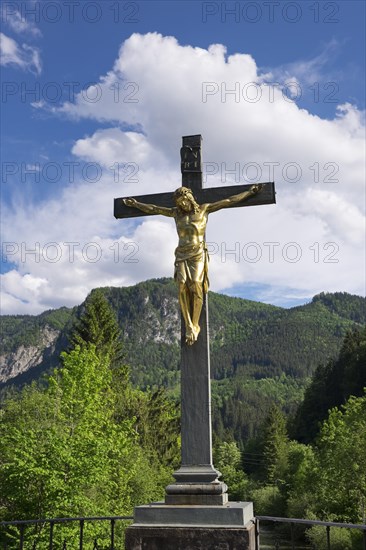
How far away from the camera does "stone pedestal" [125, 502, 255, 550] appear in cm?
529

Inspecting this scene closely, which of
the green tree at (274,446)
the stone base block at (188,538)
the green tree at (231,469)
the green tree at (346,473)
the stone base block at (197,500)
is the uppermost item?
the stone base block at (197,500)

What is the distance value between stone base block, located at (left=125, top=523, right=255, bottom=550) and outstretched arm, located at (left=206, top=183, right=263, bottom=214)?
363 centimetres

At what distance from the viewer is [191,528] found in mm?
→ 5402

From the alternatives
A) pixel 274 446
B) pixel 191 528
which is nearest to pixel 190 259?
pixel 191 528

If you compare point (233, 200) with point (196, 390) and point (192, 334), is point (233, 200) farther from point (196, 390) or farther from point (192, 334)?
point (196, 390)

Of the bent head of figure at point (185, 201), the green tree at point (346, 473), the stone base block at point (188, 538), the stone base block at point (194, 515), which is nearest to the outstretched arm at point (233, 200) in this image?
the bent head of figure at point (185, 201)

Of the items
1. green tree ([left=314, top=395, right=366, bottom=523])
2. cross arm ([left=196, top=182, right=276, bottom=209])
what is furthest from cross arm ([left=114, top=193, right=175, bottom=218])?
green tree ([left=314, top=395, right=366, bottom=523])

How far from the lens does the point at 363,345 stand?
68.6 m

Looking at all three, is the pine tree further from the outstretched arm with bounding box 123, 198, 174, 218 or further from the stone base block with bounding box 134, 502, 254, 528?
the stone base block with bounding box 134, 502, 254, 528

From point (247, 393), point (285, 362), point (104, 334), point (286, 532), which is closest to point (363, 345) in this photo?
point (286, 532)

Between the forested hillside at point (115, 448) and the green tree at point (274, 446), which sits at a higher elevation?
the forested hillside at point (115, 448)

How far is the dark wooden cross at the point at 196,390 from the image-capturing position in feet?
19.0

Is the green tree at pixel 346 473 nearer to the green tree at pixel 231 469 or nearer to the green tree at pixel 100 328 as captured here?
the green tree at pixel 100 328

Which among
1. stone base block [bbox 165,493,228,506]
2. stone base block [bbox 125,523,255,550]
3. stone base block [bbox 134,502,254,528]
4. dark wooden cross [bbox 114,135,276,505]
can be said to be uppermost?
dark wooden cross [bbox 114,135,276,505]
